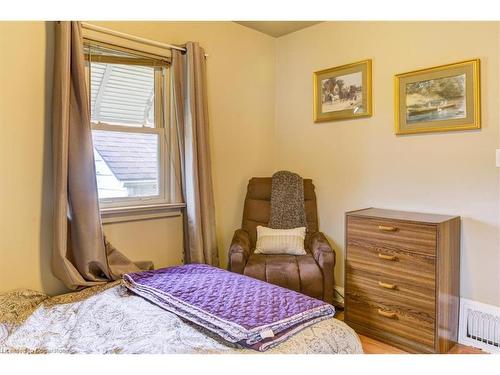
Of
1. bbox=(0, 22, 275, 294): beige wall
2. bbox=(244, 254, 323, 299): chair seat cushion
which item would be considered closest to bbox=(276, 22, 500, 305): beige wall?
bbox=(0, 22, 275, 294): beige wall

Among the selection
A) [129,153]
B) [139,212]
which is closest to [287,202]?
[139,212]

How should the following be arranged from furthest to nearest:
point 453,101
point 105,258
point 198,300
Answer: point 453,101 < point 105,258 < point 198,300

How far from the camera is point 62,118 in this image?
2.03 m

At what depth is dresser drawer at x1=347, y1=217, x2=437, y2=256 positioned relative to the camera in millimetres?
2102

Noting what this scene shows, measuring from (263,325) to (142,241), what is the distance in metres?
1.44

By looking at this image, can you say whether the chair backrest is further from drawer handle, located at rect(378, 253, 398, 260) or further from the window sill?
drawer handle, located at rect(378, 253, 398, 260)

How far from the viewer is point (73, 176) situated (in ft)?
6.86

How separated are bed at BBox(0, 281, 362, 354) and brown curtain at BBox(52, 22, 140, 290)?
0.27 metres

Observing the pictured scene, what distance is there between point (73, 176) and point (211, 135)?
1218mm

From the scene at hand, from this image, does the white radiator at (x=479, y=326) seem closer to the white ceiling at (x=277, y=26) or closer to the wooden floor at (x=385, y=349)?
the wooden floor at (x=385, y=349)
